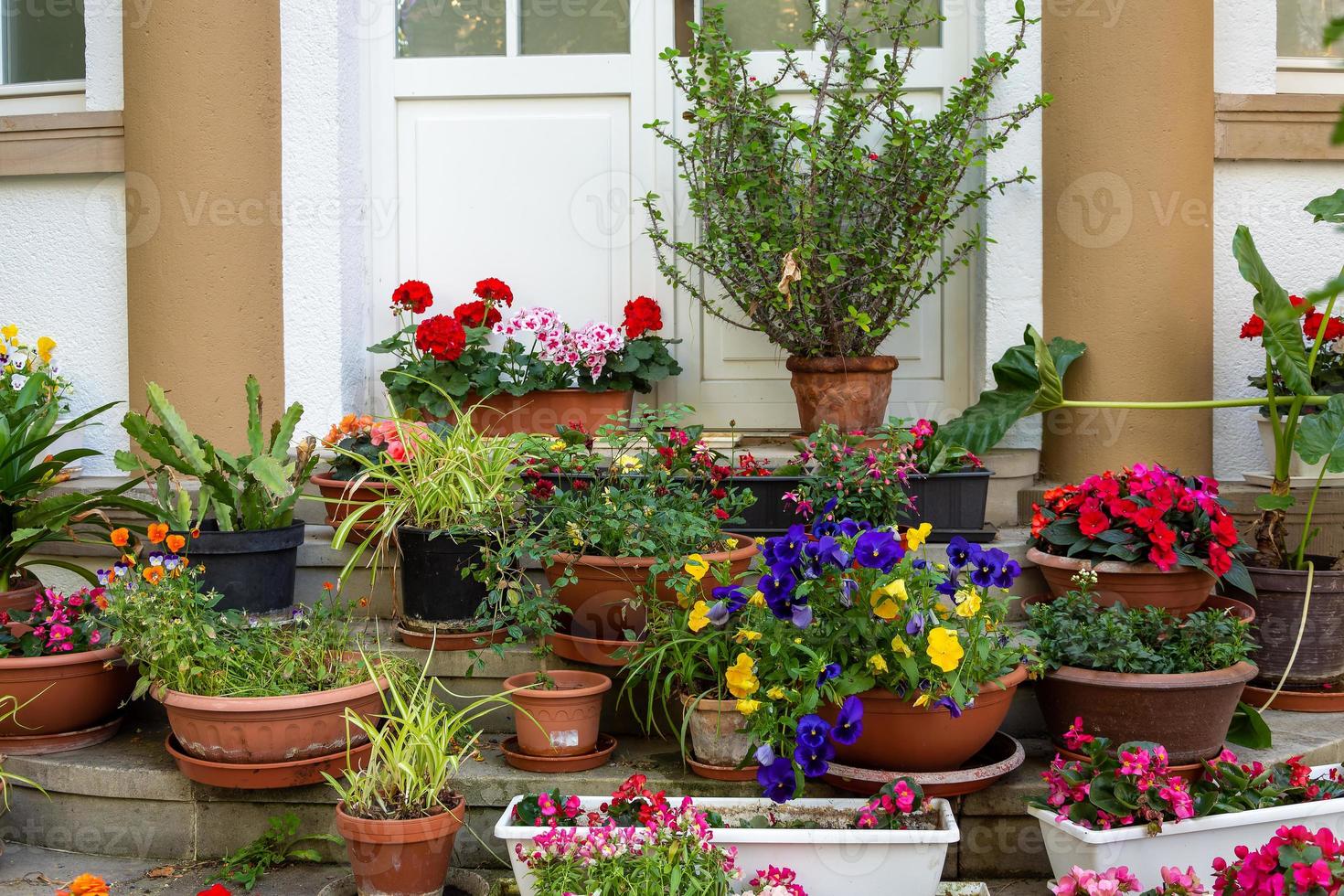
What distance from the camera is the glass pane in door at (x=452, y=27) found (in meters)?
4.80

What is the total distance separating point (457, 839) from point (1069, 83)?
3.18 m

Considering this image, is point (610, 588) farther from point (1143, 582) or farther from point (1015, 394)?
point (1015, 394)

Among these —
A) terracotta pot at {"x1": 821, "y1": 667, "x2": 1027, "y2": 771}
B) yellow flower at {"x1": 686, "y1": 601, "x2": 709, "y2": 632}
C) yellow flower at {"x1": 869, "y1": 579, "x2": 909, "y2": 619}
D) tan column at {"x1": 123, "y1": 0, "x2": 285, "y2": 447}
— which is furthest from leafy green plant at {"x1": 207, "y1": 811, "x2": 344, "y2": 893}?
tan column at {"x1": 123, "y1": 0, "x2": 285, "y2": 447}

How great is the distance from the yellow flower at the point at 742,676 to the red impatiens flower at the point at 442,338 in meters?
2.08

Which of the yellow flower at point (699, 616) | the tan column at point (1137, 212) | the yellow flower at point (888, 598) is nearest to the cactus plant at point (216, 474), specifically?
the yellow flower at point (699, 616)

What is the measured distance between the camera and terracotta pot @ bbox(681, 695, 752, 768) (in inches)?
111

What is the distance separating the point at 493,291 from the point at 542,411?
1.60 ft

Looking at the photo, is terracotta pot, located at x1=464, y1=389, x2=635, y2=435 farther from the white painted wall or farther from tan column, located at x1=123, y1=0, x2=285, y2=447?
the white painted wall

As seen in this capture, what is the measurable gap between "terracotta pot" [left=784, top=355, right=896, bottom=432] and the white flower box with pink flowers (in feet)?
6.31

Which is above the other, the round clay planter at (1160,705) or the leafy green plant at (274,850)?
the round clay planter at (1160,705)

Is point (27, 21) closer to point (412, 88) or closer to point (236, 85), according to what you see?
point (236, 85)

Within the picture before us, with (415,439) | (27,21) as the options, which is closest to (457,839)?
(415,439)

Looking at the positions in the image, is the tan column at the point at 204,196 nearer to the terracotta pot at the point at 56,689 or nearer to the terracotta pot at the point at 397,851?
the terracotta pot at the point at 56,689

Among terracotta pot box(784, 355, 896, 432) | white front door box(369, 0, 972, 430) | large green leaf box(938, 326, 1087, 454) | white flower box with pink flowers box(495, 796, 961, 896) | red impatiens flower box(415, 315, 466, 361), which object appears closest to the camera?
white flower box with pink flowers box(495, 796, 961, 896)
